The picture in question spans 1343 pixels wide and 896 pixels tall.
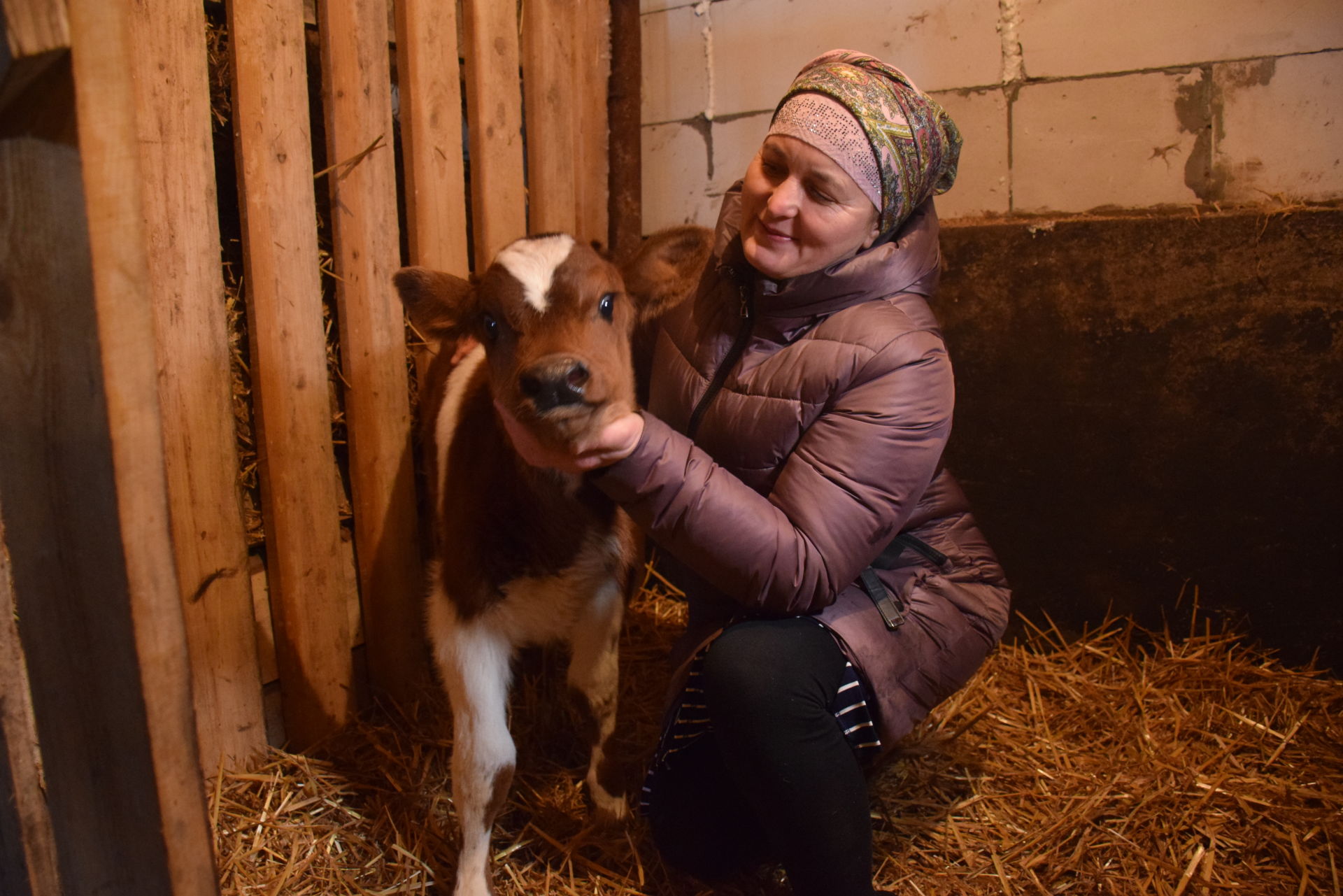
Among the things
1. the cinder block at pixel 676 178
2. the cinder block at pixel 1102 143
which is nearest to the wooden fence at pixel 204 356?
the cinder block at pixel 676 178

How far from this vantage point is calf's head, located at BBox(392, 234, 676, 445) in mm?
1674

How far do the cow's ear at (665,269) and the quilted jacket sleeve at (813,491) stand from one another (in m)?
0.54

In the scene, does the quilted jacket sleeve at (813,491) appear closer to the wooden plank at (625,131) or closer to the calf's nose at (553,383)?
the calf's nose at (553,383)

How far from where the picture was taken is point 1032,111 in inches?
115

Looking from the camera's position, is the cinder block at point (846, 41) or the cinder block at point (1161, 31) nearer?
the cinder block at point (1161, 31)

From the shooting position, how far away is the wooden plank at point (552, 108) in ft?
10.0

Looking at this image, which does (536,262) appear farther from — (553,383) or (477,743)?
(477,743)

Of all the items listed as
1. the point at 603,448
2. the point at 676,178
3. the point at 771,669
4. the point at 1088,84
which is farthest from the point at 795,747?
the point at 676,178

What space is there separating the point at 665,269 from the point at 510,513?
2.30 ft

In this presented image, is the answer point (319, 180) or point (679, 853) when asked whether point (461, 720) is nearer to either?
→ point (679, 853)

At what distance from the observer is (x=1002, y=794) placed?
2.51 m

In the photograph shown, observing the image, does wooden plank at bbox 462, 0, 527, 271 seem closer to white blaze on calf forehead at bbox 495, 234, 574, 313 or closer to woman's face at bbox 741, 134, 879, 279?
white blaze on calf forehead at bbox 495, 234, 574, 313

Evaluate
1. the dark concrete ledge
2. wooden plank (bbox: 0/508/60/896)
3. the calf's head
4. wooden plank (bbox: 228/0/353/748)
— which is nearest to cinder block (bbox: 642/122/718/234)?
the dark concrete ledge

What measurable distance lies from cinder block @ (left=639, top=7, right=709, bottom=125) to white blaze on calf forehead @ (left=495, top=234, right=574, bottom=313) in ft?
4.88
